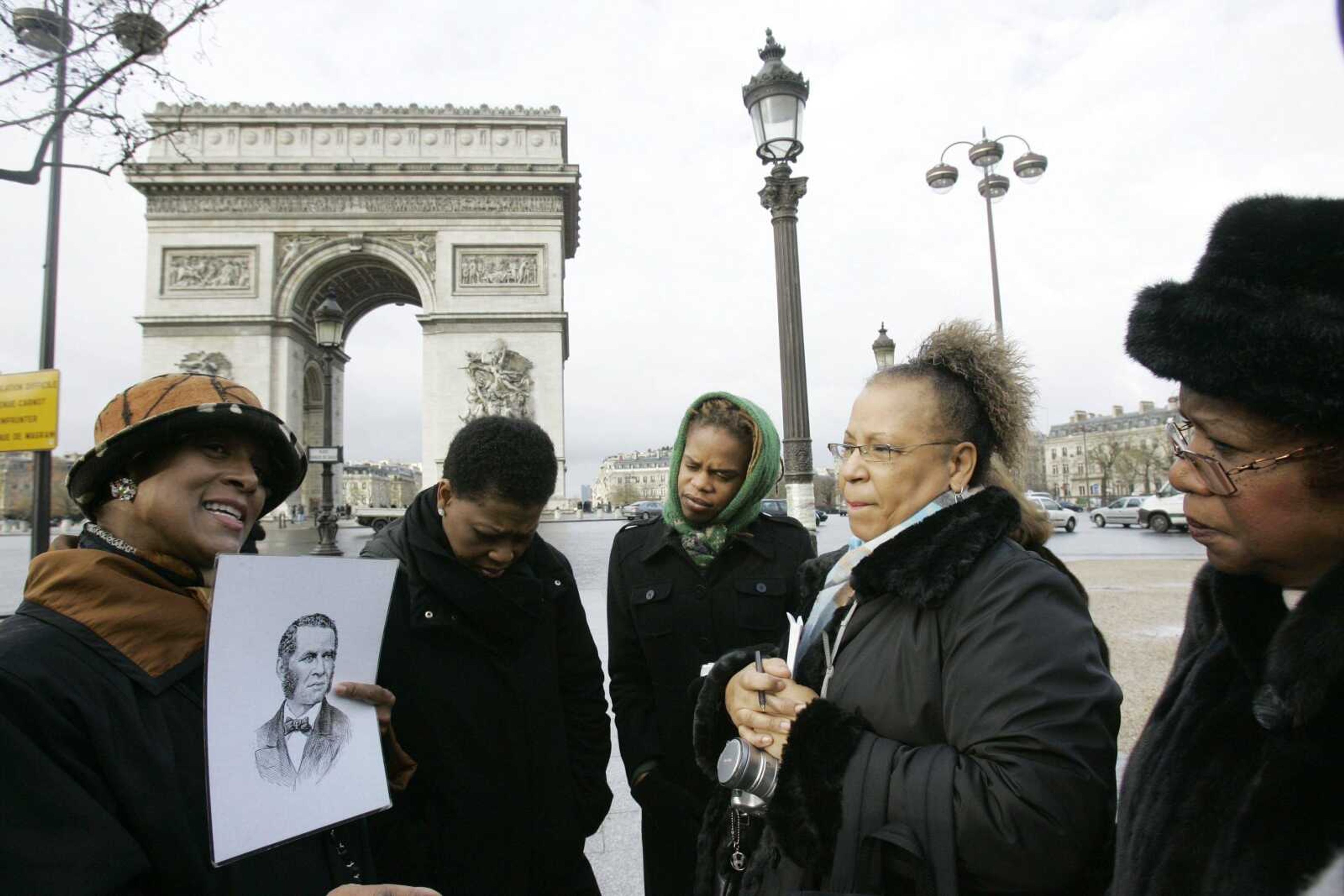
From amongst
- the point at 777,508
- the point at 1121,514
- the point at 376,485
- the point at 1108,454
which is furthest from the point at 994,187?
the point at 376,485

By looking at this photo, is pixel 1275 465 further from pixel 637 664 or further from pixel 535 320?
pixel 535 320

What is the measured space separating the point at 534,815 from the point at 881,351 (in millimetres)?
13354

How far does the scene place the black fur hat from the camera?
987mm

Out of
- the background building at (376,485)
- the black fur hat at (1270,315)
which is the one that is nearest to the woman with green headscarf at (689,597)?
the black fur hat at (1270,315)

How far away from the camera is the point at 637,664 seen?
2453 mm

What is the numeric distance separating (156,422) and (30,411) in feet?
24.7

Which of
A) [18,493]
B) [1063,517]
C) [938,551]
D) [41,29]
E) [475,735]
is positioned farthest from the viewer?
[18,493]

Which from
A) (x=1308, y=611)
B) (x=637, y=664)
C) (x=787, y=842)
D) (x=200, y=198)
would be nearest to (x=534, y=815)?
(x=637, y=664)

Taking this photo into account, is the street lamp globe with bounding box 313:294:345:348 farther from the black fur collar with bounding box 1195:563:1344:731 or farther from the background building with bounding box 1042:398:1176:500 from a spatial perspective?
the background building with bounding box 1042:398:1176:500

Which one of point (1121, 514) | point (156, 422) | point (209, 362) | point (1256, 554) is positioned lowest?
point (1121, 514)

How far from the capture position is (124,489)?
1.32 m

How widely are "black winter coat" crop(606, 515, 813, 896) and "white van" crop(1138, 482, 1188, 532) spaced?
23.9 m

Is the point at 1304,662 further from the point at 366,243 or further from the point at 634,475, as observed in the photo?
the point at 634,475

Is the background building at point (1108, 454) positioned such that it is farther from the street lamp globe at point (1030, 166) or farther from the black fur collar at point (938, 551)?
the black fur collar at point (938, 551)
